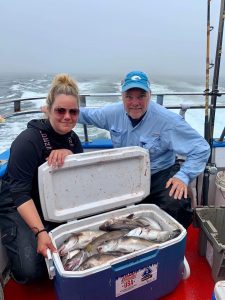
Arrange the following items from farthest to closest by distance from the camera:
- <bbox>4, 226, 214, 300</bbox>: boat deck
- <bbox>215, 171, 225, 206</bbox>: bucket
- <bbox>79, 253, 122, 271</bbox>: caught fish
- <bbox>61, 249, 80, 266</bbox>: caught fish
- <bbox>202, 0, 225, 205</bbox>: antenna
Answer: <bbox>215, 171, 225, 206</bbox>: bucket
<bbox>202, 0, 225, 205</bbox>: antenna
<bbox>4, 226, 214, 300</bbox>: boat deck
<bbox>61, 249, 80, 266</bbox>: caught fish
<bbox>79, 253, 122, 271</bbox>: caught fish

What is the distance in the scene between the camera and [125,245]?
1.83 m

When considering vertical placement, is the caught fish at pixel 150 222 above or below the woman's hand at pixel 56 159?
below

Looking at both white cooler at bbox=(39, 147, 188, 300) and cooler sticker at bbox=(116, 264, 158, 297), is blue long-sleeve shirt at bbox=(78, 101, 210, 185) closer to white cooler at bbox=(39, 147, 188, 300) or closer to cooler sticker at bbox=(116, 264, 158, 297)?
white cooler at bbox=(39, 147, 188, 300)

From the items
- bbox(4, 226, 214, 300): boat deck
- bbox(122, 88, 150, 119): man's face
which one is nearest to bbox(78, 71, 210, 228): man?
bbox(122, 88, 150, 119): man's face

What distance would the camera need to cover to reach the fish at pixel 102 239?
6.13 feet

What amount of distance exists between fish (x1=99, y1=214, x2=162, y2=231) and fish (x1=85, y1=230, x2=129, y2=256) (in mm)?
55

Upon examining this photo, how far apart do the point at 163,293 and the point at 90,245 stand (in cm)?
57

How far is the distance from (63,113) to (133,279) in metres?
1.15

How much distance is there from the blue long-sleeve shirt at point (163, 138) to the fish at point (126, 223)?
411 millimetres

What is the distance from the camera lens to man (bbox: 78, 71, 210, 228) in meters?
2.27

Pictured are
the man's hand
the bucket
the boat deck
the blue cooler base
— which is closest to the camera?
the blue cooler base

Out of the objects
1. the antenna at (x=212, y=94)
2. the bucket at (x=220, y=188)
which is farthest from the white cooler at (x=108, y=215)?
the bucket at (x=220, y=188)

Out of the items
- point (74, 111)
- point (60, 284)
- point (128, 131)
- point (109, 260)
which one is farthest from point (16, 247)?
point (128, 131)

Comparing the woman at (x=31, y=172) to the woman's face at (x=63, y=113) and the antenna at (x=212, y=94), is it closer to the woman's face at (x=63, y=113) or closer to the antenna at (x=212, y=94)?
the woman's face at (x=63, y=113)
